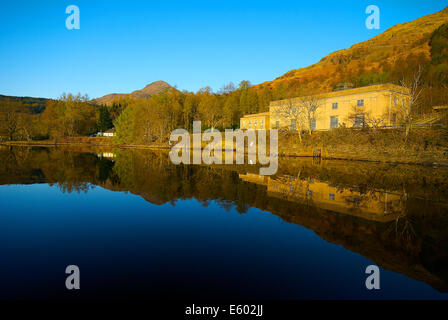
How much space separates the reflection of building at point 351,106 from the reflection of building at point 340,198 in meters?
22.6

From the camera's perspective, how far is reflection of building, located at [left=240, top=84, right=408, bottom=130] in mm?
29688

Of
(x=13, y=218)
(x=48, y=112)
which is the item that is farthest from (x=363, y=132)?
(x=48, y=112)

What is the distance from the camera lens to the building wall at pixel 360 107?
2964 centimetres

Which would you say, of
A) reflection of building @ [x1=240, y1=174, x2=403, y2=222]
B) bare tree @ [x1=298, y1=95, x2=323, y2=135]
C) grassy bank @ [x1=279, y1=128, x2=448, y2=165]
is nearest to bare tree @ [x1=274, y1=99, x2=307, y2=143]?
bare tree @ [x1=298, y1=95, x2=323, y2=135]

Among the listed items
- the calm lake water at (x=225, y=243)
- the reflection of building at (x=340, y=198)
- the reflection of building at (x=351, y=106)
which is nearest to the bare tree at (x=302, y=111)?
the reflection of building at (x=351, y=106)

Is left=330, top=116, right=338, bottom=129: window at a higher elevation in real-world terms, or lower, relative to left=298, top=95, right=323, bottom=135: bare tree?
lower

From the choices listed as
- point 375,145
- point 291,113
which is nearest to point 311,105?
point 291,113

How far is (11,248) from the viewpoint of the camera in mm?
5379

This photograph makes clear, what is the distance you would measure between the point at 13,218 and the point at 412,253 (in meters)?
11.3

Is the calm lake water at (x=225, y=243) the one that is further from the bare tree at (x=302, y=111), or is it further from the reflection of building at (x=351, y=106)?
the bare tree at (x=302, y=111)

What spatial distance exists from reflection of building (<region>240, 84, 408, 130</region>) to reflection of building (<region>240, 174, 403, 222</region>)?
22629 mm

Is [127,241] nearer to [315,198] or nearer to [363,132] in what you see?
[315,198]

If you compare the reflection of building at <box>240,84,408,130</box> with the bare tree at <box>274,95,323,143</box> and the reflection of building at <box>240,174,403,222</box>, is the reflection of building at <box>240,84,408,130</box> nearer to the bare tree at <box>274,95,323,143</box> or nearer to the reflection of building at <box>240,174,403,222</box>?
the bare tree at <box>274,95,323,143</box>

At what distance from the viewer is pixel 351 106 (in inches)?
1284
